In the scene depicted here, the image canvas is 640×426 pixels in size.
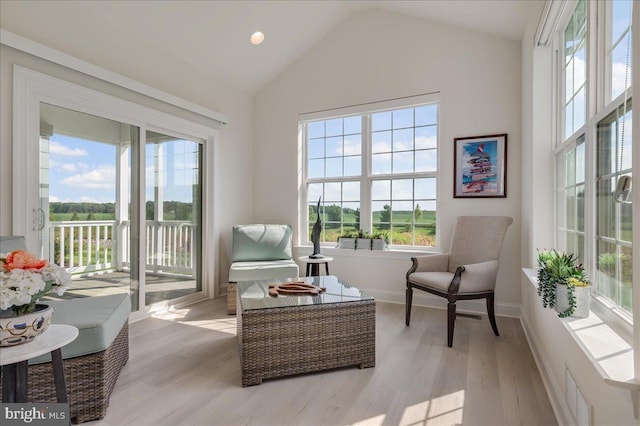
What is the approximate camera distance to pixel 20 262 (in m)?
1.24

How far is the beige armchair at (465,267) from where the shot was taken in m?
2.71

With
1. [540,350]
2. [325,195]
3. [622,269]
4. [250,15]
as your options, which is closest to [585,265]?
[622,269]

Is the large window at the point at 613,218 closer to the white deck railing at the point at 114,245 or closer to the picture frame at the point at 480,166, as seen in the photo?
the picture frame at the point at 480,166

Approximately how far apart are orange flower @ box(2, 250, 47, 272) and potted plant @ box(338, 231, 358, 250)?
3.14 metres

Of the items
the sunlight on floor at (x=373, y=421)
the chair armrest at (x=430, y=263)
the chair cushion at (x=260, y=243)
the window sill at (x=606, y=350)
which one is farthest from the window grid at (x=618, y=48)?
the chair cushion at (x=260, y=243)

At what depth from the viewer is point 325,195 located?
4.45 metres

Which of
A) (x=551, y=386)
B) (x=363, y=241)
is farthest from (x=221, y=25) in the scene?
(x=551, y=386)

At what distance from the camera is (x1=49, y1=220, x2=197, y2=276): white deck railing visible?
8.97 feet

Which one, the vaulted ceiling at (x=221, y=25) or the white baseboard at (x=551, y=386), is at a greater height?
the vaulted ceiling at (x=221, y=25)

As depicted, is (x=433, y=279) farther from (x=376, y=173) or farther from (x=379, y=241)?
(x=376, y=173)

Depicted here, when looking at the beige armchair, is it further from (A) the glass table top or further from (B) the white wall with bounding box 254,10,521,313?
(A) the glass table top

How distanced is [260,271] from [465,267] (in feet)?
6.54

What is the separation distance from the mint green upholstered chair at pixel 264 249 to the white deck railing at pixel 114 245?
1.82 ft

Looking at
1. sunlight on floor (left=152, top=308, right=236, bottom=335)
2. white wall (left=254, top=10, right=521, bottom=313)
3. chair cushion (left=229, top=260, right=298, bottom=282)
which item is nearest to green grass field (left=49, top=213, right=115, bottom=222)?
sunlight on floor (left=152, top=308, right=236, bottom=335)
